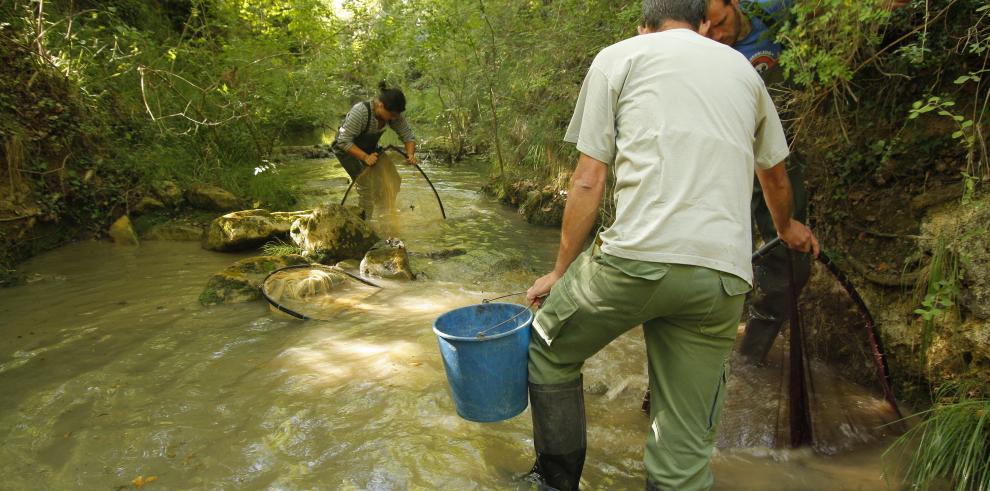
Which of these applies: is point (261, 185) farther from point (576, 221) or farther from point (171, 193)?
point (576, 221)

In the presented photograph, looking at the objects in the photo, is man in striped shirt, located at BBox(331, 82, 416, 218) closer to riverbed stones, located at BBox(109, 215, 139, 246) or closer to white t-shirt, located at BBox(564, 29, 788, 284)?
riverbed stones, located at BBox(109, 215, 139, 246)

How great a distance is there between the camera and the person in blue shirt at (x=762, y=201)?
2.86 meters

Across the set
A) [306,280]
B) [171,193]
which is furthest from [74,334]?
[171,193]

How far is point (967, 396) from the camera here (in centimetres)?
252

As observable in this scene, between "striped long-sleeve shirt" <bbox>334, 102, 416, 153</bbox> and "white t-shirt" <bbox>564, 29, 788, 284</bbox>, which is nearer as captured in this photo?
"white t-shirt" <bbox>564, 29, 788, 284</bbox>

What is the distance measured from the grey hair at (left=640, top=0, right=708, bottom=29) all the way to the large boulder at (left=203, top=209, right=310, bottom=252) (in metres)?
5.52

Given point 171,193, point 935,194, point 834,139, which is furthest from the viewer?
point 171,193

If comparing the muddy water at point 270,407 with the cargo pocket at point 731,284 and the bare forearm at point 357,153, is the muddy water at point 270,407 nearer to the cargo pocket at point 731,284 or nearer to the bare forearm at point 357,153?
the cargo pocket at point 731,284

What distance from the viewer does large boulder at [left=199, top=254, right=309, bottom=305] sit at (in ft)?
16.1

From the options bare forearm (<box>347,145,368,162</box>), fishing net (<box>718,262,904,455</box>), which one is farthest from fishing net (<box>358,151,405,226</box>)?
fishing net (<box>718,262,904,455</box>)

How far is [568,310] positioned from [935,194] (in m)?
2.37

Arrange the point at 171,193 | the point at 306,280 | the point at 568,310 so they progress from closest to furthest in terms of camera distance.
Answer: the point at 568,310 < the point at 306,280 < the point at 171,193

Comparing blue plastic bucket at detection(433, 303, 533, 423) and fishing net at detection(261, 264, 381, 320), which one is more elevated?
blue plastic bucket at detection(433, 303, 533, 423)

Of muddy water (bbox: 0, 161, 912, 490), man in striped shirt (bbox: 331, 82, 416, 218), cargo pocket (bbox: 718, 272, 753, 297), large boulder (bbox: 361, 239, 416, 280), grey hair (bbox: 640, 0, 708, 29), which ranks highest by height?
grey hair (bbox: 640, 0, 708, 29)
